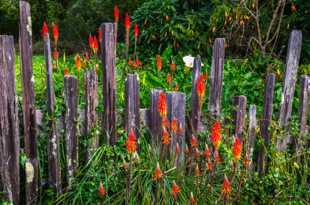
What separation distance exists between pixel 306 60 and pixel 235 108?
214cm

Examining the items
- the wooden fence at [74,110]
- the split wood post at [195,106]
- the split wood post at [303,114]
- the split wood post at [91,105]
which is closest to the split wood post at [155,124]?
the wooden fence at [74,110]

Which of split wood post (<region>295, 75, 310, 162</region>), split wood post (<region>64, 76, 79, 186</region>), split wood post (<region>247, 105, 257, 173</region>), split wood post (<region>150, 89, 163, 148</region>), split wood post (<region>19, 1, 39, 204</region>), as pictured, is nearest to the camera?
split wood post (<region>19, 1, 39, 204</region>)

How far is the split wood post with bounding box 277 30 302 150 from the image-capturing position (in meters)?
3.50

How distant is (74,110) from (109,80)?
331 millimetres

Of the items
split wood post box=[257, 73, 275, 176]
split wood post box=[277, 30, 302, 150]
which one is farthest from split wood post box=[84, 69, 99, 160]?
split wood post box=[277, 30, 302, 150]

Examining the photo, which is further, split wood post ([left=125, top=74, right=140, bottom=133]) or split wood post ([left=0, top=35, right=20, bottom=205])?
split wood post ([left=125, top=74, right=140, bottom=133])

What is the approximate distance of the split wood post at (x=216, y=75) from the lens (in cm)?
328

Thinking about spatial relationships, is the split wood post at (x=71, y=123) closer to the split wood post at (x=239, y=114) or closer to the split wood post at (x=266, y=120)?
the split wood post at (x=239, y=114)

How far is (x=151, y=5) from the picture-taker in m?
5.95

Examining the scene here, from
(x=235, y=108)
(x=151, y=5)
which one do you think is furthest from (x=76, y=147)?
(x=151, y=5)

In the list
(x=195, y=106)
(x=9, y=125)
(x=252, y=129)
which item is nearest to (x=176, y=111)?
(x=195, y=106)

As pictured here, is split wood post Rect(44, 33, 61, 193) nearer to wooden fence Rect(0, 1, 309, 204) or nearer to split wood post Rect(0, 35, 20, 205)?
wooden fence Rect(0, 1, 309, 204)

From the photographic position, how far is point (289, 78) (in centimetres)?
356

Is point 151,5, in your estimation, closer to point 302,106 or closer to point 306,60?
point 306,60
